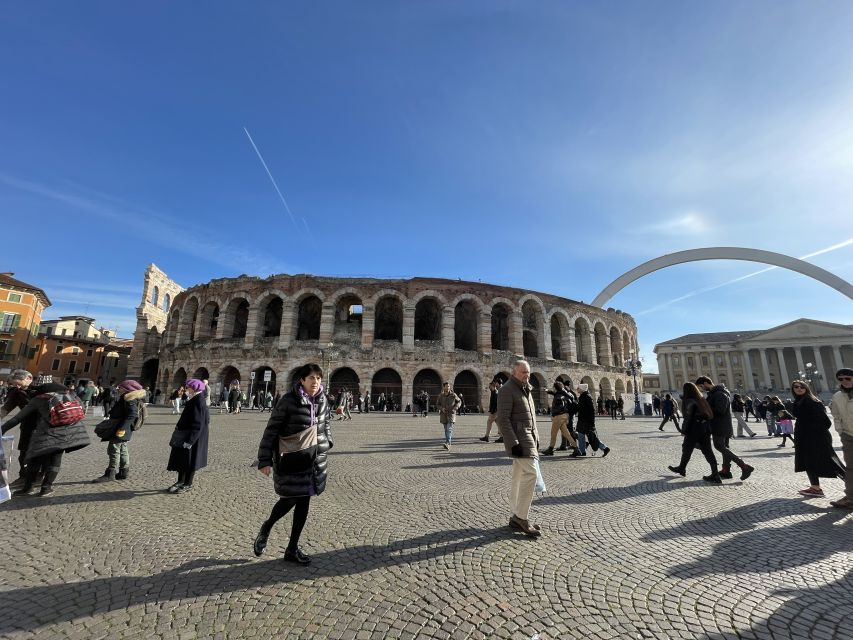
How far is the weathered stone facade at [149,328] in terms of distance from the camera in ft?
111

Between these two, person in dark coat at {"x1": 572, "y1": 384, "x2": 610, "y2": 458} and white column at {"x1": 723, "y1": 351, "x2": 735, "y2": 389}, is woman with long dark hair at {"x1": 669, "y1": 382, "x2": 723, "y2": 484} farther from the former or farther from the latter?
white column at {"x1": 723, "y1": 351, "x2": 735, "y2": 389}

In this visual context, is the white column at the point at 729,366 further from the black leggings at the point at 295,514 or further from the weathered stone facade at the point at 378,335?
the black leggings at the point at 295,514

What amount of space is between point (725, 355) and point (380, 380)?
244ft

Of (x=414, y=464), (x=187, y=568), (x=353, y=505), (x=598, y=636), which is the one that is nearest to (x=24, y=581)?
(x=187, y=568)

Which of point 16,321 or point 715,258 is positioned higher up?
point 715,258

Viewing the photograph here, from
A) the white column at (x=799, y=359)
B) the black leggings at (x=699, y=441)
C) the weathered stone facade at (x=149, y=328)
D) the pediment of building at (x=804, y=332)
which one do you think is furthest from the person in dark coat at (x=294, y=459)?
the pediment of building at (x=804, y=332)

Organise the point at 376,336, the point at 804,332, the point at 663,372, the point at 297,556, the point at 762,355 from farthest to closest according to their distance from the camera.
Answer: the point at 663,372, the point at 762,355, the point at 804,332, the point at 376,336, the point at 297,556

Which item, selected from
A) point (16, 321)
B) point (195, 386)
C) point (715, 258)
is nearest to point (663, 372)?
point (715, 258)

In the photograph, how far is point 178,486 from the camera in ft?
17.6

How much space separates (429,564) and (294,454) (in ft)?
4.85

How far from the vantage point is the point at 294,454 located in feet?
10.5

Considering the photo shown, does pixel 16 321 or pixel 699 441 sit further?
pixel 16 321

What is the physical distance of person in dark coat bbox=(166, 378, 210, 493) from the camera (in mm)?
5328

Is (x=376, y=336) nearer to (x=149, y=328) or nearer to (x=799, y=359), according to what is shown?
(x=149, y=328)
